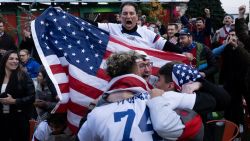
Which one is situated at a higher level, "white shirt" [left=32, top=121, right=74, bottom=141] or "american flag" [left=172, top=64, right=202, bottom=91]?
"american flag" [left=172, top=64, right=202, bottom=91]

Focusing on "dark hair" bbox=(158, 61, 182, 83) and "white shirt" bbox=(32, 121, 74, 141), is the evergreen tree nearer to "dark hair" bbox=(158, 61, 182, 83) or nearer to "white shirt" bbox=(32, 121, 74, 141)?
"white shirt" bbox=(32, 121, 74, 141)

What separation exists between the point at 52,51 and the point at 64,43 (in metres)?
0.18

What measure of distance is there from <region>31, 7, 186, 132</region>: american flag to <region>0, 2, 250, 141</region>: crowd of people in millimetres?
219

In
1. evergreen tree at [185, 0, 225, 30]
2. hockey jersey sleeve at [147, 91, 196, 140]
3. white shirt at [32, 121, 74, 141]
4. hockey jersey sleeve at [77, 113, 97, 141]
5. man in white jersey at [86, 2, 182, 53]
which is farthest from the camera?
evergreen tree at [185, 0, 225, 30]

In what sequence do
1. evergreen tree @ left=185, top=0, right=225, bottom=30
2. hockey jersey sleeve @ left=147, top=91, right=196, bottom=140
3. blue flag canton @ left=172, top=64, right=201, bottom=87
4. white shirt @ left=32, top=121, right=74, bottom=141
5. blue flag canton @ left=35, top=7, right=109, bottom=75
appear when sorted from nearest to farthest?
hockey jersey sleeve @ left=147, top=91, right=196, bottom=140, blue flag canton @ left=172, top=64, right=201, bottom=87, white shirt @ left=32, top=121, right=74, bottom=141, blue flag canton @ left=35, top=7, right=109, bottom=75, evergreen tree @ left=185, top=0, right=225, bottom=30

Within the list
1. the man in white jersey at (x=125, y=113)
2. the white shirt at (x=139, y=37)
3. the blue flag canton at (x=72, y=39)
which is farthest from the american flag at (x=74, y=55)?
the man in white jersey at (x=125, y=113)

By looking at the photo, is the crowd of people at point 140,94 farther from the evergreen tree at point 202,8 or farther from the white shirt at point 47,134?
the evergreen tree at point 202,8

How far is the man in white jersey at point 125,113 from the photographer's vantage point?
2.60 metres

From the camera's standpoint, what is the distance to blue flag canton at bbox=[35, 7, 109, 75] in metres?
4.54

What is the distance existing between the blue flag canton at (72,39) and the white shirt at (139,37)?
231 mm

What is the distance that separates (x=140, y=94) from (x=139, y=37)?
2398 mm

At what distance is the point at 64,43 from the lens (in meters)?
4.64

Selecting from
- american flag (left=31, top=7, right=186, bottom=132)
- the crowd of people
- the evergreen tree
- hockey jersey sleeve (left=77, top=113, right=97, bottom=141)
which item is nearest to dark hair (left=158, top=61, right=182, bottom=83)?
the crowd of people

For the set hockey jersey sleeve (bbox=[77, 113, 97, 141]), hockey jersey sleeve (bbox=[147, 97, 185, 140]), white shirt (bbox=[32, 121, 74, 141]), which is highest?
hockey jersey sleeve (bbox=[147, 97, 185, 140])
